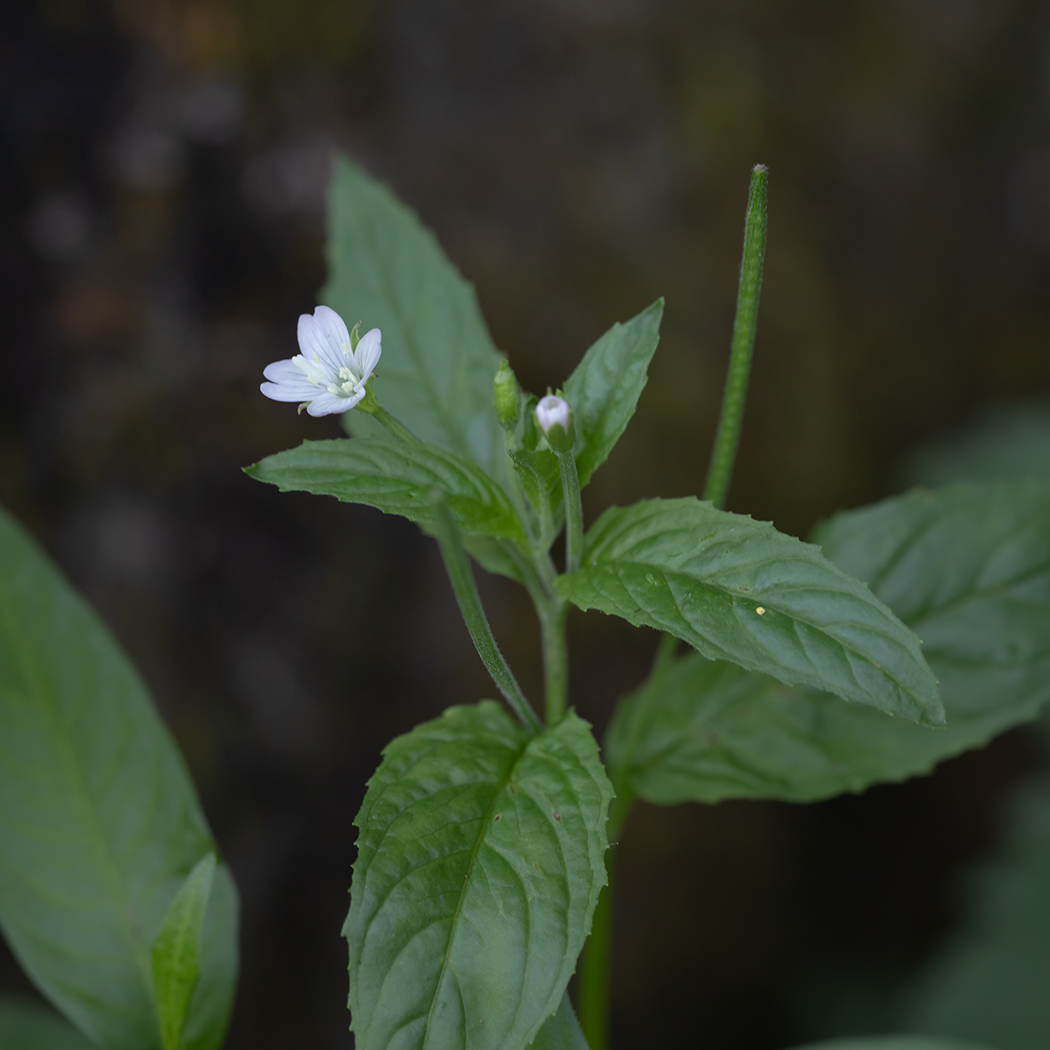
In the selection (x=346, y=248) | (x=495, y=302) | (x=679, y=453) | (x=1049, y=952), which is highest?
(x=346, y=248)

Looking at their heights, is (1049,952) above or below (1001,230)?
below

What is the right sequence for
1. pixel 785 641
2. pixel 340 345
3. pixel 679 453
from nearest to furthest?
1. pixel 785 641
2. pixel 340 345
3. pixel 679 453

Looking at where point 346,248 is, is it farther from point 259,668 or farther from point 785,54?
point 785,54

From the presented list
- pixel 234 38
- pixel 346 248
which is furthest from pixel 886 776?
pixel 234 38

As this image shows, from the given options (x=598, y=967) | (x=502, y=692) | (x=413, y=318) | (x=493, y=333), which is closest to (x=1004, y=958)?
(x=598, y=967)

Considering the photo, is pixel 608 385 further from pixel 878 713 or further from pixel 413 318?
pixel 878 713

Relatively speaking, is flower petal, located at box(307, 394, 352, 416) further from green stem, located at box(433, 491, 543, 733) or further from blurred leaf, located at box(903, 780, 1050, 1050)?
blurred leaf, located at box(903, 780, 1050, 1050)

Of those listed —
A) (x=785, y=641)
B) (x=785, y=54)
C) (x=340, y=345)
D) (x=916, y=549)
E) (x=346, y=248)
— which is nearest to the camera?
(x=785, y=641)
